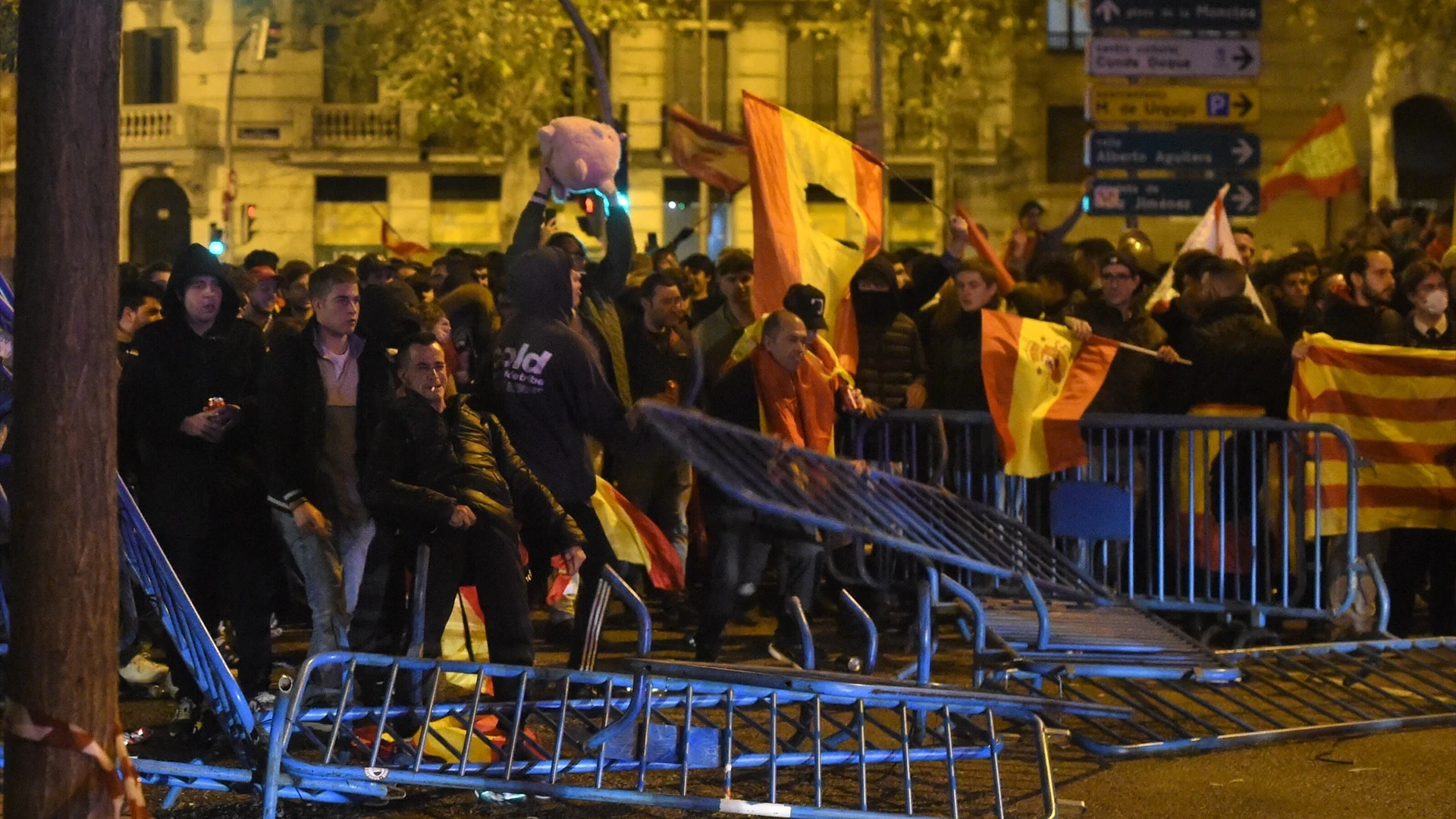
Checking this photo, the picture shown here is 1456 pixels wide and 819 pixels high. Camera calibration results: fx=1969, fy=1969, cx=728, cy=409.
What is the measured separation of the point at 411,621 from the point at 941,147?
3047cm

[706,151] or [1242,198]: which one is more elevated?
[1242,198]

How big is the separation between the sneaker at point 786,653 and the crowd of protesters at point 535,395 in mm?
41

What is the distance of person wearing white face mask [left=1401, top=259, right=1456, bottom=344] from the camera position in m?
9.43

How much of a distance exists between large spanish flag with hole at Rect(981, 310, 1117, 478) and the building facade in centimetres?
2509

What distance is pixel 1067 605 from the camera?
7176 mm

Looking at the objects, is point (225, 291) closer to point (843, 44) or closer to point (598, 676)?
point (598, 676)

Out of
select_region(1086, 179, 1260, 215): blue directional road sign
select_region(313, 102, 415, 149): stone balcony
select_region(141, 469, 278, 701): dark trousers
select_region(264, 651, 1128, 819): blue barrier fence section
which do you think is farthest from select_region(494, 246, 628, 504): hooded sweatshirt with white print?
select_region(313, 102, 415, 149): stone balcony

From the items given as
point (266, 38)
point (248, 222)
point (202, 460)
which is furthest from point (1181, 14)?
point (248, 222)

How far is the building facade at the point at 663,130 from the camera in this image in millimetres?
35688

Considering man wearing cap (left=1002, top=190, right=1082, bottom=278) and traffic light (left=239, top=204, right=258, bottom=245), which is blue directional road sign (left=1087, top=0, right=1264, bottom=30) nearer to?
man wearing cap (left=1002, top=190, right=1082, bottom=278)

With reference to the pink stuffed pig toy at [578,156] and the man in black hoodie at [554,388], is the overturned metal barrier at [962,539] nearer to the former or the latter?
the man in black hoodie at [554,388]

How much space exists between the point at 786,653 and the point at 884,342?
6.22ft

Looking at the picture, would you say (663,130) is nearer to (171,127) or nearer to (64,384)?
(171,127)

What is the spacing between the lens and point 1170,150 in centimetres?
1680
